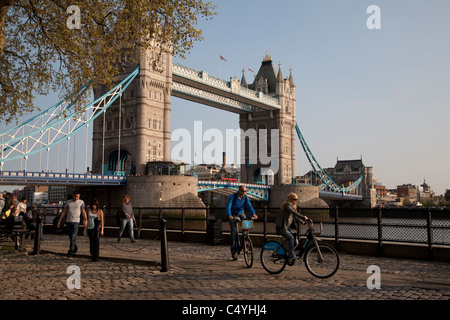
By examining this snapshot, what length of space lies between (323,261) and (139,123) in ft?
140

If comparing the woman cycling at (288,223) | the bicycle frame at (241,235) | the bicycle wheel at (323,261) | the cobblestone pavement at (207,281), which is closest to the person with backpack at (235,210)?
the bicycle frame at (241,235)

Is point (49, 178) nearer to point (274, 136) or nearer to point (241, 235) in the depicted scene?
point (241, 235)

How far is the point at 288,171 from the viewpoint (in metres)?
80.2

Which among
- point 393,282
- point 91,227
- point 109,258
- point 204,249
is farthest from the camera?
point 204,249

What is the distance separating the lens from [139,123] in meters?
47.6

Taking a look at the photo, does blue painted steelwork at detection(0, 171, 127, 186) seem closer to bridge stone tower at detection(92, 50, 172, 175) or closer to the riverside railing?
the riverside railing

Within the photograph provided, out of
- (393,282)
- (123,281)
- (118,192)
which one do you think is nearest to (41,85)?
(123,281)

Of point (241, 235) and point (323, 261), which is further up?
point (241, 235)

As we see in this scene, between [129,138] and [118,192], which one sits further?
[129,138]

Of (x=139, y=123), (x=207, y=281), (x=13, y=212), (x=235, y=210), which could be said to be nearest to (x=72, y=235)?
(x=235, y=210)

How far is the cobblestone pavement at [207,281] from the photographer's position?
5.71m

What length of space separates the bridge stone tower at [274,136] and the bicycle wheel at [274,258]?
228 feet

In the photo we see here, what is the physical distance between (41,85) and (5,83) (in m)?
1.00

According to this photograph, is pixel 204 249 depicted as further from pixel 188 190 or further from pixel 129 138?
pixel 129 138
